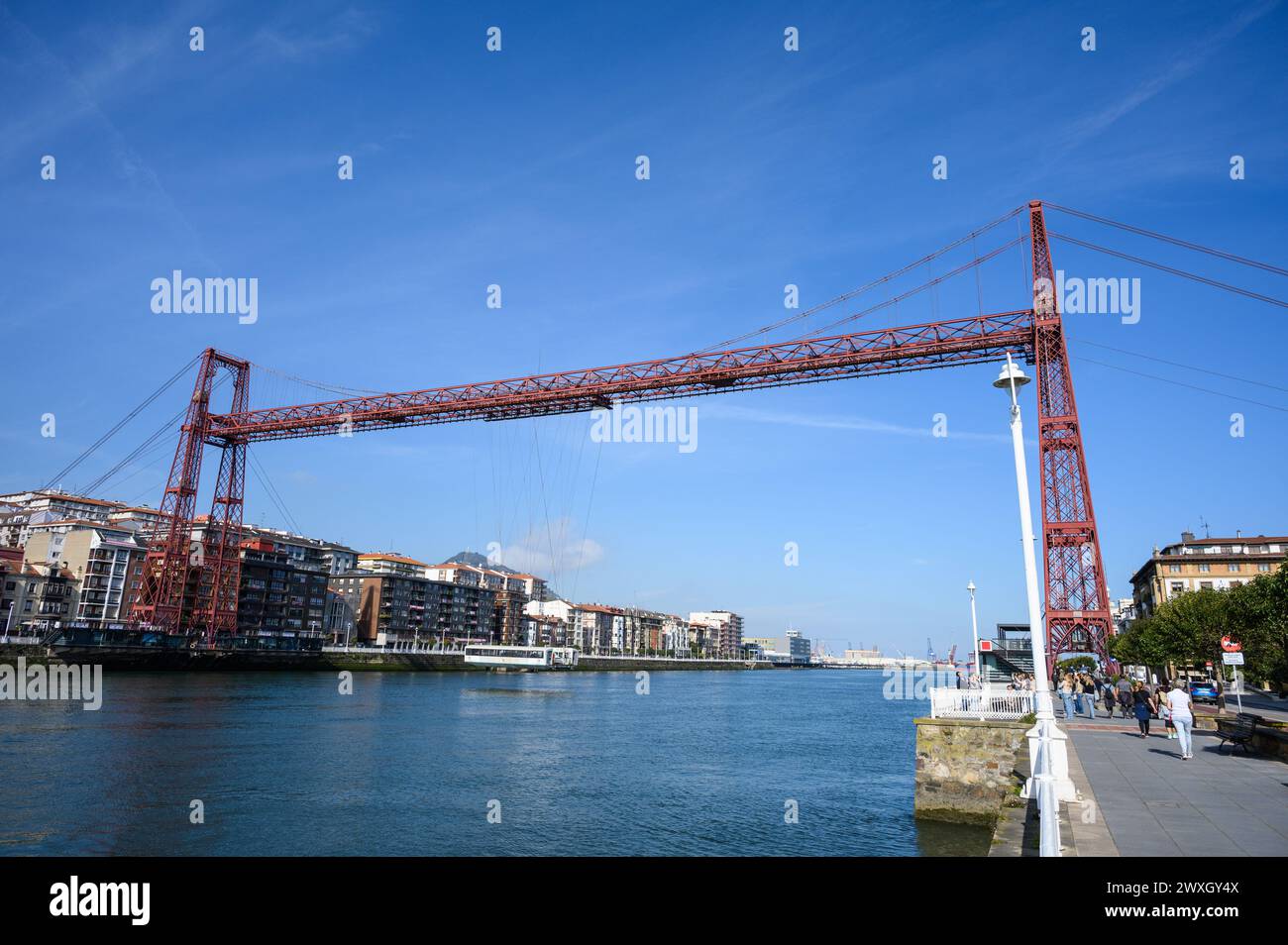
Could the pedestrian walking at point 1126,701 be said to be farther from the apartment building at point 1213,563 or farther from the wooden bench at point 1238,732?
the apartment building at point 1213,563

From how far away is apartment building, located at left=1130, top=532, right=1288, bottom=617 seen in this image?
211 feet

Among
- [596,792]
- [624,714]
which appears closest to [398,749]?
[596,792]

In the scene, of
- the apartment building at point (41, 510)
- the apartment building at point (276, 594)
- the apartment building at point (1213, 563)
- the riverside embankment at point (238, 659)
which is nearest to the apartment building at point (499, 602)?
the apartment building at point (276, 594)

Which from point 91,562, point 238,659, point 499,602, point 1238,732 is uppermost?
point 91,562

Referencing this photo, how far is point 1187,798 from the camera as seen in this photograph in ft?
31.6

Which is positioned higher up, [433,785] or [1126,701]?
[1126,701]

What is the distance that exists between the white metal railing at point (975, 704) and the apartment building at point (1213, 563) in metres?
58.3

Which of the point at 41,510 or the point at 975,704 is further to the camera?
the point at 41,510

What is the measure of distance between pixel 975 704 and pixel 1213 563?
64.5 metres

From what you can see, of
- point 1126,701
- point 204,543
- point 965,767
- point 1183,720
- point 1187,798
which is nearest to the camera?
point 1187,798

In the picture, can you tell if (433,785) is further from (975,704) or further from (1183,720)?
(1183,720)

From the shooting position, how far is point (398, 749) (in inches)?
923

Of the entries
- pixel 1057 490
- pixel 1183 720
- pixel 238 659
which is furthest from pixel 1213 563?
pixel 238 659

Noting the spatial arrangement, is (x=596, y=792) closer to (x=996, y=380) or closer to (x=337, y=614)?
(x=996, y=380)
